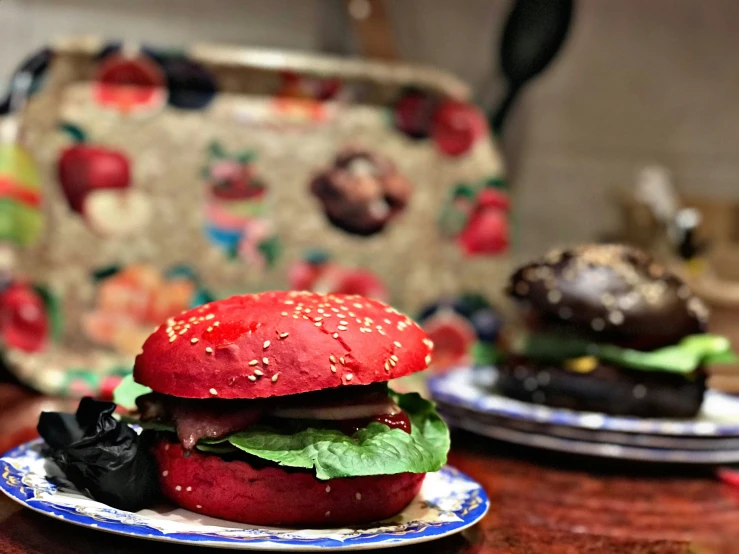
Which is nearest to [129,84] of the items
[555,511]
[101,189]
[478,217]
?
[101,189]

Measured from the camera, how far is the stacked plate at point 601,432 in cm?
135

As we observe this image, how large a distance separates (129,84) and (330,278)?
66 cm

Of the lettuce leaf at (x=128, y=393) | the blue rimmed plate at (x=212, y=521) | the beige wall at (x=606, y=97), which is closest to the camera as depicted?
the blue rimmed plate at (x=212, y=521)

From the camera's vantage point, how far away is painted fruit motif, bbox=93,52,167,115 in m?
1.77

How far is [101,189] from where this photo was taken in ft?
5.73

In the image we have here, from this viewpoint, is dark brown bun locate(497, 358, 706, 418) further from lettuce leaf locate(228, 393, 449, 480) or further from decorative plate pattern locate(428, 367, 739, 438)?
lettuce leaf locate(228, 393, 449, 480)

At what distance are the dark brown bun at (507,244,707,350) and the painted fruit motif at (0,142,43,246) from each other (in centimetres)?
104

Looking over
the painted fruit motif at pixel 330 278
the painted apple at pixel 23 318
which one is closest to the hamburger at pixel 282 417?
the painted apple at pixel 23 318

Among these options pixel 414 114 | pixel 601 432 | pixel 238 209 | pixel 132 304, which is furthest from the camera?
pixel 414 114

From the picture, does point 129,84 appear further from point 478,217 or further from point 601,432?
point 601,432

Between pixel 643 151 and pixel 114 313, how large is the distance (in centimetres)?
171

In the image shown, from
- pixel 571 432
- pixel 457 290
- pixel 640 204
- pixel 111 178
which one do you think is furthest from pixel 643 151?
pixel 111 178

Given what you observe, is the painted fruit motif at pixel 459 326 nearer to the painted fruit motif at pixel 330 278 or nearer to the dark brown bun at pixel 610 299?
the painted fruit motif at pixel 330 278

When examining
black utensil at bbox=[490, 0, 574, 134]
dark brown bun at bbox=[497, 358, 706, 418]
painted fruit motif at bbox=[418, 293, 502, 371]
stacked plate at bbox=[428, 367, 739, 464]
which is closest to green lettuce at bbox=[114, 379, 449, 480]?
stacked plate at bbox=[428, 367, 739, 464]
